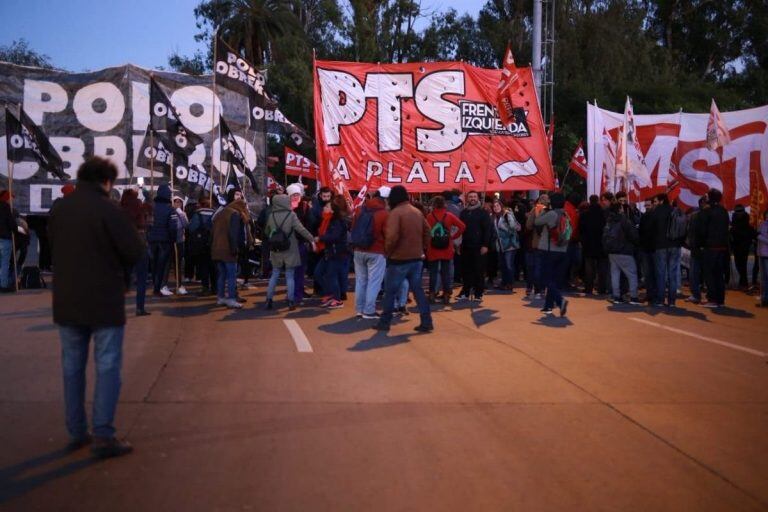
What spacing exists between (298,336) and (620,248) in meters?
6.47

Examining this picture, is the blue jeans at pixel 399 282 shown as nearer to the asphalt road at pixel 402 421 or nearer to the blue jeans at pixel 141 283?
the asphalt road at pixel 402 421

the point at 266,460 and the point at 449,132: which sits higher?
the point at 449,132

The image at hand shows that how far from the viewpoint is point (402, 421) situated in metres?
6.17

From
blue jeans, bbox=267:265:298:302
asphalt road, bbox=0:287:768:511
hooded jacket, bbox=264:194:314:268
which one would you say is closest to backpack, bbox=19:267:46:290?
asphalt road, bbox=0:287:768:511

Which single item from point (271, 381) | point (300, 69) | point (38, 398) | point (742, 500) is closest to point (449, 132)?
point (271, 381)

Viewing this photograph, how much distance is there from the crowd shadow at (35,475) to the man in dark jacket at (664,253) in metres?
10.9

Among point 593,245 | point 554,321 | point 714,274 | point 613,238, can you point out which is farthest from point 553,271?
point 714,274

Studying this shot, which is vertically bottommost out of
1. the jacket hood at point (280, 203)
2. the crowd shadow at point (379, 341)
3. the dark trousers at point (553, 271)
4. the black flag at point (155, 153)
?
the crowd shadow at point (379, 341)

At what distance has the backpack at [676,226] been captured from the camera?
13656mm

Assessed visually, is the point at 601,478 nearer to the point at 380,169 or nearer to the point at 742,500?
the point at 742,500

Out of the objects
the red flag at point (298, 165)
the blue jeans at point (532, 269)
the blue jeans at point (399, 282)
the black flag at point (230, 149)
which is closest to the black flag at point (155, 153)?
the black flag at point (230, 149)

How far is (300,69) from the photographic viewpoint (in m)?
36.3

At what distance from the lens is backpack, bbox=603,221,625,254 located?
14.0 meters

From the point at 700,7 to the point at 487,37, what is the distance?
15.8m
